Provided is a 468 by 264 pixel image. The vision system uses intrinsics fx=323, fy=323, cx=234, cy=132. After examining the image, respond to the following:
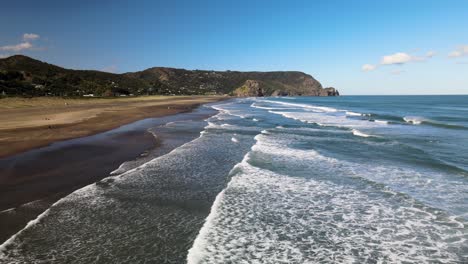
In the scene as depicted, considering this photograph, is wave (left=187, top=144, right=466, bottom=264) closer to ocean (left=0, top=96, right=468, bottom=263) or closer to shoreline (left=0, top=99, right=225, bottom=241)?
ocean (left=0, top=96, right=468, bottom=263)

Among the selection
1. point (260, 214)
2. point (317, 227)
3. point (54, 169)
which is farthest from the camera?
point (54, 169)

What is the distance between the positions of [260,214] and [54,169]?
9681 millimetres

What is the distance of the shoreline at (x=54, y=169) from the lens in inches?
367

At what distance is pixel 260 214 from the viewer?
9.77 meters

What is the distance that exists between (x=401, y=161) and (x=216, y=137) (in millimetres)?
13128

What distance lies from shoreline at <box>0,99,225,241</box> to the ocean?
571 mm

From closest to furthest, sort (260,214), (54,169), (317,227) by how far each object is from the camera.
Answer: (317,227) < (260,214) < (54,169)

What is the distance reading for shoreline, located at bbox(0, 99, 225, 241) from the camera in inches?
367

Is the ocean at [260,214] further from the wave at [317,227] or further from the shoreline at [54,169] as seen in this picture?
the shoreline at [54,169]

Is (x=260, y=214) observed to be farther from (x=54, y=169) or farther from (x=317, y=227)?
(x=54, y=169)

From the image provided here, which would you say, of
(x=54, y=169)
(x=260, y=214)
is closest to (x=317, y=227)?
(x=260, y=214)

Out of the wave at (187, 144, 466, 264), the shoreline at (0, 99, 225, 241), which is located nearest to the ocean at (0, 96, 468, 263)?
the wave at (187, 144, 466, 264)

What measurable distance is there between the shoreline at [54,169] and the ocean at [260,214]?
571 millimetres

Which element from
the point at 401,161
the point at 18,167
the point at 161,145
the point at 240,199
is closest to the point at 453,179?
the point at 401,161
